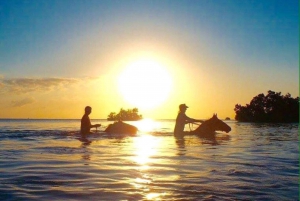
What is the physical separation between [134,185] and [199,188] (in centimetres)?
132

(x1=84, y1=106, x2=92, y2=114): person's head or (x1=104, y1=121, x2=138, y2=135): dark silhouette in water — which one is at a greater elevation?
(x1=84, y1=106, x2=92, y2=114): person's head

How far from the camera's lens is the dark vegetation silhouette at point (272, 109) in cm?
10356

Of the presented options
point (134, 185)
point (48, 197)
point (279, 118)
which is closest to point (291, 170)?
point (134, 185)

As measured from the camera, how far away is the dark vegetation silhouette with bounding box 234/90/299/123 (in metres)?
104

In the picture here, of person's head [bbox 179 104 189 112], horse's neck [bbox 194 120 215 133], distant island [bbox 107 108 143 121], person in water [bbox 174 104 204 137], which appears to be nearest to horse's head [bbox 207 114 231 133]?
horse's neck [bbox 194 120 215 133]

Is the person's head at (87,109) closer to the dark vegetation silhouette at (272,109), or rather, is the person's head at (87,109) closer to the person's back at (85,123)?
the person's back at (85,123)

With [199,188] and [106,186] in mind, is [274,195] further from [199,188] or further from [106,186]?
[106,186]

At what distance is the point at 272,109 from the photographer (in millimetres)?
106875

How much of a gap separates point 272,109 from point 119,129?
9239 centimetres

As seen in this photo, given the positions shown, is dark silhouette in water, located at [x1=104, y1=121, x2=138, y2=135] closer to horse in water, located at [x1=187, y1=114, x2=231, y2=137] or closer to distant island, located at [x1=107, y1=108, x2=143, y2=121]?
horse in water, located at [x1=187, y1=114, x2=231, y2=137]

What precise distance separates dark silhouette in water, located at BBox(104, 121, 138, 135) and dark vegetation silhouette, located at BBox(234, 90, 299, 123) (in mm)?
88882

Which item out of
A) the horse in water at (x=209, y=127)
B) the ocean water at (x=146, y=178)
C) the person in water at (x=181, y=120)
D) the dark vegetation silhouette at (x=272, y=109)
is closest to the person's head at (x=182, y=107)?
the person in water at (x=181, y=120)

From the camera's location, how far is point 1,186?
639cm

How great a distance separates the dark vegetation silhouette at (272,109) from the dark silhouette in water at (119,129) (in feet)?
292
